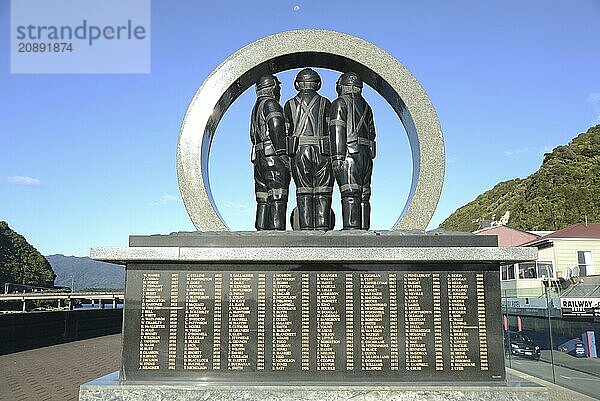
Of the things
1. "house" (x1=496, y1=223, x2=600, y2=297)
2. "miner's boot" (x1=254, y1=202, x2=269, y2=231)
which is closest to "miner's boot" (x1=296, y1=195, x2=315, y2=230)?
"miner's boot" (x1=254, y1=202, x2=269, y2=231)

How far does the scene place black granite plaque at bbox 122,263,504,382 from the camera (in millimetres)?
6328

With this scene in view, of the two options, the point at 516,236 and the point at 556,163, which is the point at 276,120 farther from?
the point at 556,163

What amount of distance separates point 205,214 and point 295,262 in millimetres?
1872

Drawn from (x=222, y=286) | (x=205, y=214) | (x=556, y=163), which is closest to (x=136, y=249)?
(x=222, y=286)

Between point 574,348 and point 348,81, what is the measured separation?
6.00 m

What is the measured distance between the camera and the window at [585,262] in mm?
27500

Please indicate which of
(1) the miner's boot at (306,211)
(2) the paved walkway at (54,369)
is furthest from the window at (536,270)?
(1) the miner's boot at (306,211)

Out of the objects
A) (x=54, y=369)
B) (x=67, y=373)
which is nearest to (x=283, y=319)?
(x=67, y=373)

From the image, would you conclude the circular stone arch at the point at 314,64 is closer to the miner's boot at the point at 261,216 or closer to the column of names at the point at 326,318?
the miner's boot at the point at 261,216

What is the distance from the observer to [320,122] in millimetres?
7688

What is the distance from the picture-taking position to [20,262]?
77250 mm

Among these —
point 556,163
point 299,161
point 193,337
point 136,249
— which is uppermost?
point 556,163

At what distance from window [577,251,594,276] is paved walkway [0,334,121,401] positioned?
21.3 m

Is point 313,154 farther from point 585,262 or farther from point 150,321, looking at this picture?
point 585,262
